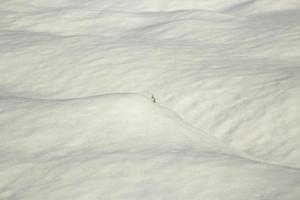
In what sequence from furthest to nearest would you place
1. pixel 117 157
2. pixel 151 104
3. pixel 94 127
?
pixel 151 104 < pixel 94 127 < pixel 117 157

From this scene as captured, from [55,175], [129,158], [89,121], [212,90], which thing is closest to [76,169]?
[55,175]

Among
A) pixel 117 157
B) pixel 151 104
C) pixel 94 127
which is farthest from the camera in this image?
pixel 151 104

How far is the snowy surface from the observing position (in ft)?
7.15

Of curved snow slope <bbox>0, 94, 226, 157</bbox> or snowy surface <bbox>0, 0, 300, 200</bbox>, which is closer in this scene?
snowy surface <bbox>0, 0, 300, 200</bbox>

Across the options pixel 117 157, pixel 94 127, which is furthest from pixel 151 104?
pixel 117 157

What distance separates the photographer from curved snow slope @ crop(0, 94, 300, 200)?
2.09 meters

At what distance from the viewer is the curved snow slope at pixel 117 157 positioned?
82.4 inches

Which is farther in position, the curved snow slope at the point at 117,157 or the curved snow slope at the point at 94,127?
the curved snow slope at the point at 94,127

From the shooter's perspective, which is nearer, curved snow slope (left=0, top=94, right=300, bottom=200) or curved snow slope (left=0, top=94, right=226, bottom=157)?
curved snow slope (left=0, top=94, right=300, bottom=200)

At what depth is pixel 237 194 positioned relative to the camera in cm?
201

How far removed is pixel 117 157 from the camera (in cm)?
237

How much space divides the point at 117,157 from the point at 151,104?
70 centimetres

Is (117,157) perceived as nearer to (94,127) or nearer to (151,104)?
(94,127)

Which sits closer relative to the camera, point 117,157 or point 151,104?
point 117,157
